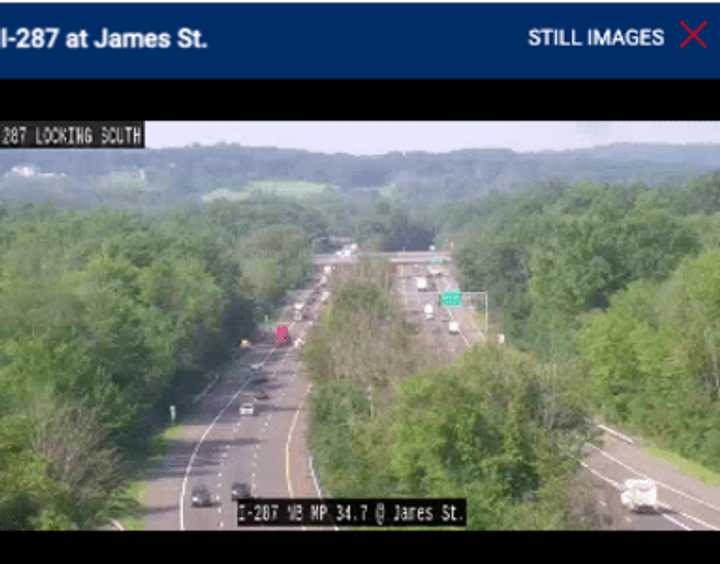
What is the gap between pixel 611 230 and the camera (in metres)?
3.35

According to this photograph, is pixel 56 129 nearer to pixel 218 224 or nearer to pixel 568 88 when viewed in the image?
pixel 218 224

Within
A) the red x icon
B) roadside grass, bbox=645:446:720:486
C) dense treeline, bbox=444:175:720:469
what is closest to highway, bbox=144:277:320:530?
dense treeline, bbox=444:175:720:469

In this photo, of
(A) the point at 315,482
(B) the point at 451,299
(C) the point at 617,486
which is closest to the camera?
(A) the point at 315,482

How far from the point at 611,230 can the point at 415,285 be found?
78cm

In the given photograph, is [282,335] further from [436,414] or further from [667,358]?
[667,358]

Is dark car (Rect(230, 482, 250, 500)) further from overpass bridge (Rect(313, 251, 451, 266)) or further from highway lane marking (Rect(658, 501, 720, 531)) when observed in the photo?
highway lane marking (Rect(658, 501, 720, 531))

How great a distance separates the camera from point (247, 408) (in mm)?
2750

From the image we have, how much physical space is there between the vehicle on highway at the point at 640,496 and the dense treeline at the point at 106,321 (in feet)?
3.50

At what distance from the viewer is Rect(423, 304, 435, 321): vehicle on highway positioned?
2.88 metres

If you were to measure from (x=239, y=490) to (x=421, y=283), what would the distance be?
0.85m
